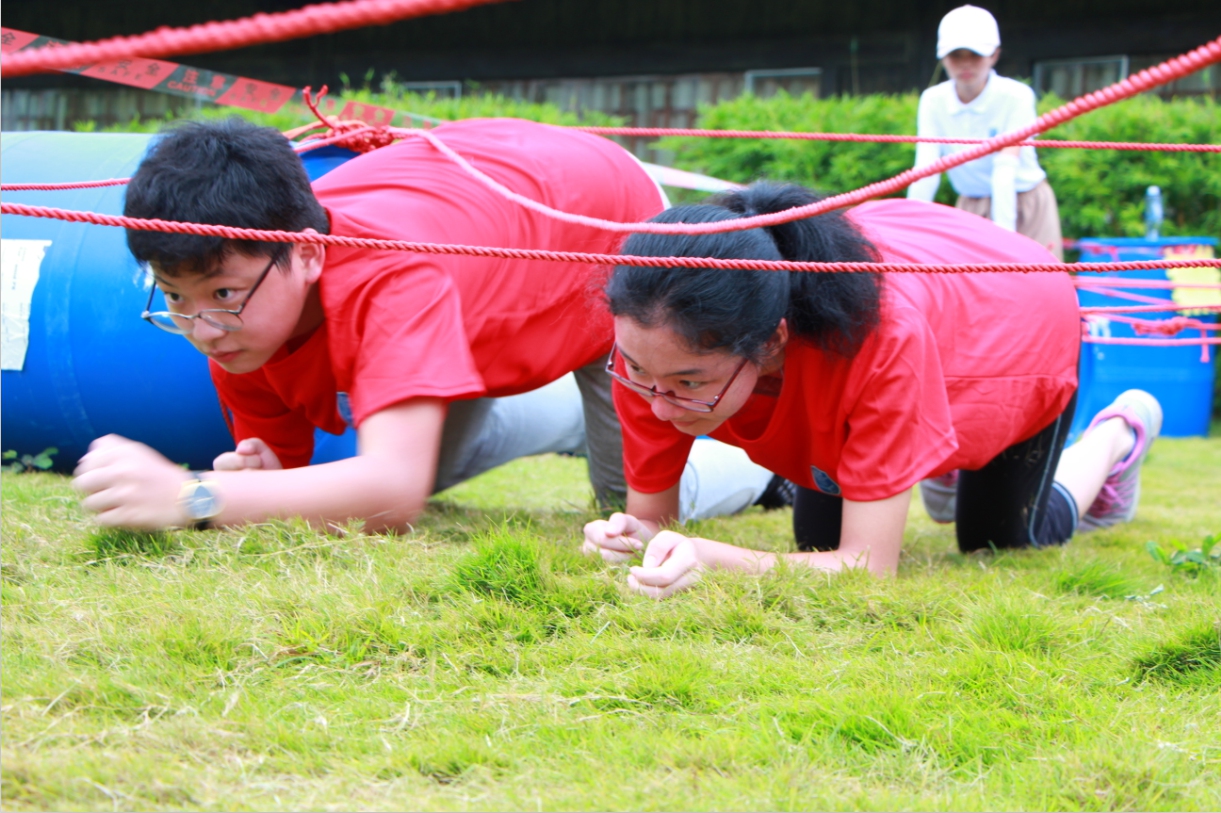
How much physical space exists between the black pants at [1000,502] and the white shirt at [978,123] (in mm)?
2572

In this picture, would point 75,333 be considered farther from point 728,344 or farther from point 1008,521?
point 1008,521

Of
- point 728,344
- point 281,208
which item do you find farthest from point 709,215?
point 281,208

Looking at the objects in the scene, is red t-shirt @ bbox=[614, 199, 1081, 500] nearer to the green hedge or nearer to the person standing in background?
the person standing in background

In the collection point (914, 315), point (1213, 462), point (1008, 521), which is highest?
point (914, 315)

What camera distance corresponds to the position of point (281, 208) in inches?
89.6

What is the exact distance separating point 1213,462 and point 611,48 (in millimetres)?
6471

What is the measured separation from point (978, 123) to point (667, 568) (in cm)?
416

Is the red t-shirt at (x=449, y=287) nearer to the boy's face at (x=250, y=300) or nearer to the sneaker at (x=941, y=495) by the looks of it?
the boy's face at (x=250, y=300)

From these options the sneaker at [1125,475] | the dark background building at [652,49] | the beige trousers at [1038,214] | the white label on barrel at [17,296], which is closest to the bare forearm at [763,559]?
the sneaker at [1125,475]

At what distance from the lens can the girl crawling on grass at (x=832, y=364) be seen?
6.51ft

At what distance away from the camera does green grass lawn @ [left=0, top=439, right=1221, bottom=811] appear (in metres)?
1.43

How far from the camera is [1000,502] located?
10.2 feet

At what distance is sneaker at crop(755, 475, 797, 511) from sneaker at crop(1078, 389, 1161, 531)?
94cm

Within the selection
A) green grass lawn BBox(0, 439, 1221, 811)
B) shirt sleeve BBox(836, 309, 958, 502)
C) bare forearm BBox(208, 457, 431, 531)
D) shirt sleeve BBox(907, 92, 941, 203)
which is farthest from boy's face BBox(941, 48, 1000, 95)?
bare forearm BBox(208, 457, 431, 531)
